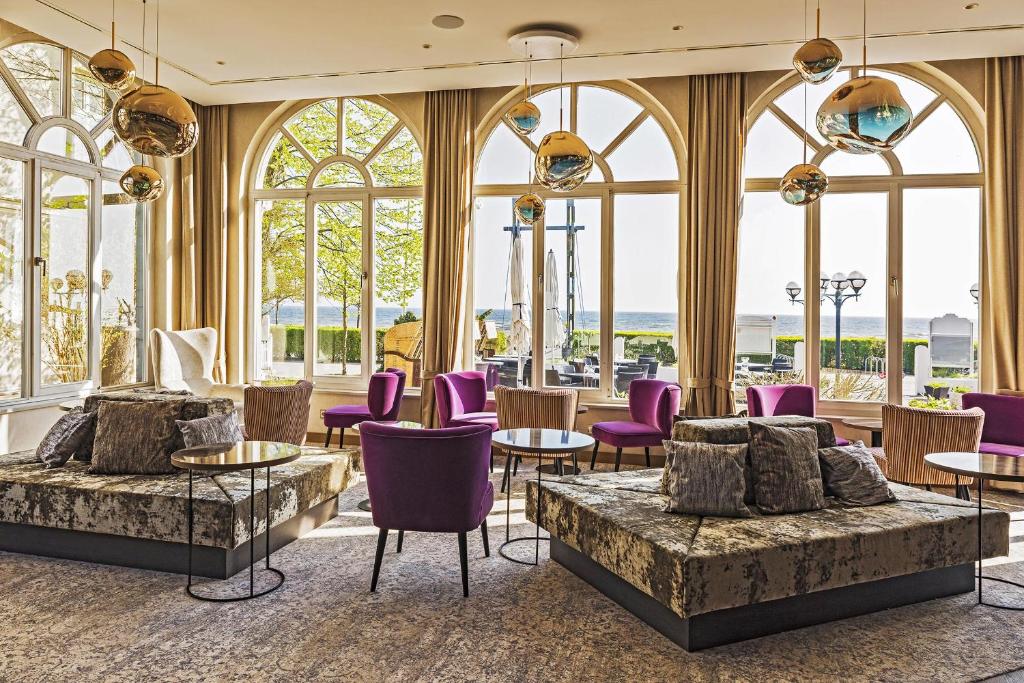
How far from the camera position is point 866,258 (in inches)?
274

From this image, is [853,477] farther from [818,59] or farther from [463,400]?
[463,400]

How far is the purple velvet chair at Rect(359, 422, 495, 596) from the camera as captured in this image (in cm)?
371

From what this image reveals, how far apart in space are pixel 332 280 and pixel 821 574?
617cm

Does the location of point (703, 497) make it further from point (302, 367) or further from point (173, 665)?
point (302, 367)

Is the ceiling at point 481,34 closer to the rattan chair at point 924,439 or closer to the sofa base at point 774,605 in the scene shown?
the rattan chair at point 924,439

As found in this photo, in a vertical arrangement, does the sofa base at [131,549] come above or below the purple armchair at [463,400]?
below

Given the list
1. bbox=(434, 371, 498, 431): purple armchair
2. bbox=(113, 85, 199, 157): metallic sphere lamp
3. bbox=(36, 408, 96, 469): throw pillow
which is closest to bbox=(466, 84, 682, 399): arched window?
bbox=(434, 371, 498, 431): purple armchair

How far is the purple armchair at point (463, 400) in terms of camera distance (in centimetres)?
663

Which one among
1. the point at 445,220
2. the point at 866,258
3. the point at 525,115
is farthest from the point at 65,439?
the point at 866,258

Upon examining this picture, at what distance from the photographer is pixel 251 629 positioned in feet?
10.9

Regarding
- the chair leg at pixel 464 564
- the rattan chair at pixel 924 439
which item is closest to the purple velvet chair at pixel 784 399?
the rattan chair at pixel 924 439

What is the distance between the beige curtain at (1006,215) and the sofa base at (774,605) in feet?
10.8

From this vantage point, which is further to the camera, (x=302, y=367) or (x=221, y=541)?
(x=302, y=367)

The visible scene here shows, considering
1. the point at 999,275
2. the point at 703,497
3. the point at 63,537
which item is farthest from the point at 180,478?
the point at 999,275
